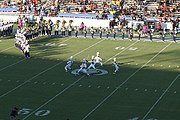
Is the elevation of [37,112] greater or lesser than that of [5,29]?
lesser

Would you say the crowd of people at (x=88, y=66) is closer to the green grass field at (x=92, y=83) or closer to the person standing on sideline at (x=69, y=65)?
the person standing on sideline at (x=69, y=65)

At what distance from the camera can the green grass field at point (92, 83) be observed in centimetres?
2412

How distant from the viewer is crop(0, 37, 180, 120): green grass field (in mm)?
24125

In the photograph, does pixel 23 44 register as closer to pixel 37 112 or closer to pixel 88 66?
pixel 88 66

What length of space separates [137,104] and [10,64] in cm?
1019

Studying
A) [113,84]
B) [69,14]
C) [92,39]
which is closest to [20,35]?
[92,39]

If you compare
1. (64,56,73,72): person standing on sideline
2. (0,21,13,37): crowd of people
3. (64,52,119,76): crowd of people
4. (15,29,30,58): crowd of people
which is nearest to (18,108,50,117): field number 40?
(64,52,119,76): crowd of people

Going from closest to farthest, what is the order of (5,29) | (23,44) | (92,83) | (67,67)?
1. (92,83)
2. (67,67)
3. (23,44)
4. (5,29)

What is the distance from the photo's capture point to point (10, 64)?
32.8 meters

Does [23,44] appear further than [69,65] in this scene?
Yes

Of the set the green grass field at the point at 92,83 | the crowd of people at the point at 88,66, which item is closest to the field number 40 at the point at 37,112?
the green grass field at the point at 92,83

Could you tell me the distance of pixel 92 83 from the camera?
94.7ft

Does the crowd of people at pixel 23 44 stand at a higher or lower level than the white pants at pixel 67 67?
higher

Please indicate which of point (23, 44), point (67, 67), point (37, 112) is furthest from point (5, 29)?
point (37, 112)
